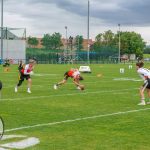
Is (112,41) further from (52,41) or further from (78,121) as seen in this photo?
(78,121)

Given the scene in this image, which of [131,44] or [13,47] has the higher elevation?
[131,44]

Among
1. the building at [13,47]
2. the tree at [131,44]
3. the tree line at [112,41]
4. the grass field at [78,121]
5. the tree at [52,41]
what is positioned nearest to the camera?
the grass field at [78,121]

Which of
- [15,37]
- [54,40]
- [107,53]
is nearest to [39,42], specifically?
[54,40]

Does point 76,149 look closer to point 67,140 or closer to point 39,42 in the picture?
point 67,140

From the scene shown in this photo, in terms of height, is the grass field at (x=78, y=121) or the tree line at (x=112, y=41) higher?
the tree line at (x=112, y=41)

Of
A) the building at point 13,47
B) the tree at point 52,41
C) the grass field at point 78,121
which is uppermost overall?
the tree at point 52,41

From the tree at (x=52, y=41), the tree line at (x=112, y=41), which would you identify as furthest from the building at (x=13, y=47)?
the tree line at (x=112, y=41)

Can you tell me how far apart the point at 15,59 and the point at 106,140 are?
6698 centimetres

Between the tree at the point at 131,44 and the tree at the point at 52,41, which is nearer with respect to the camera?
the tree at the point at 52,41

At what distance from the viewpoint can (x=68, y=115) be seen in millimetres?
12969

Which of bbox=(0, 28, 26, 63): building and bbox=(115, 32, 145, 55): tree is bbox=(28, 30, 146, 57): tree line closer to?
A: bbox=(115, 32, 145, 55): tree

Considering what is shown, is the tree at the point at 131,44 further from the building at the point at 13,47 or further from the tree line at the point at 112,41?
the building at the point at 13,47

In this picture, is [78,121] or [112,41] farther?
[112,41]

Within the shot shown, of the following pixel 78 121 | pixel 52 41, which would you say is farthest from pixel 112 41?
pixel 78 121
